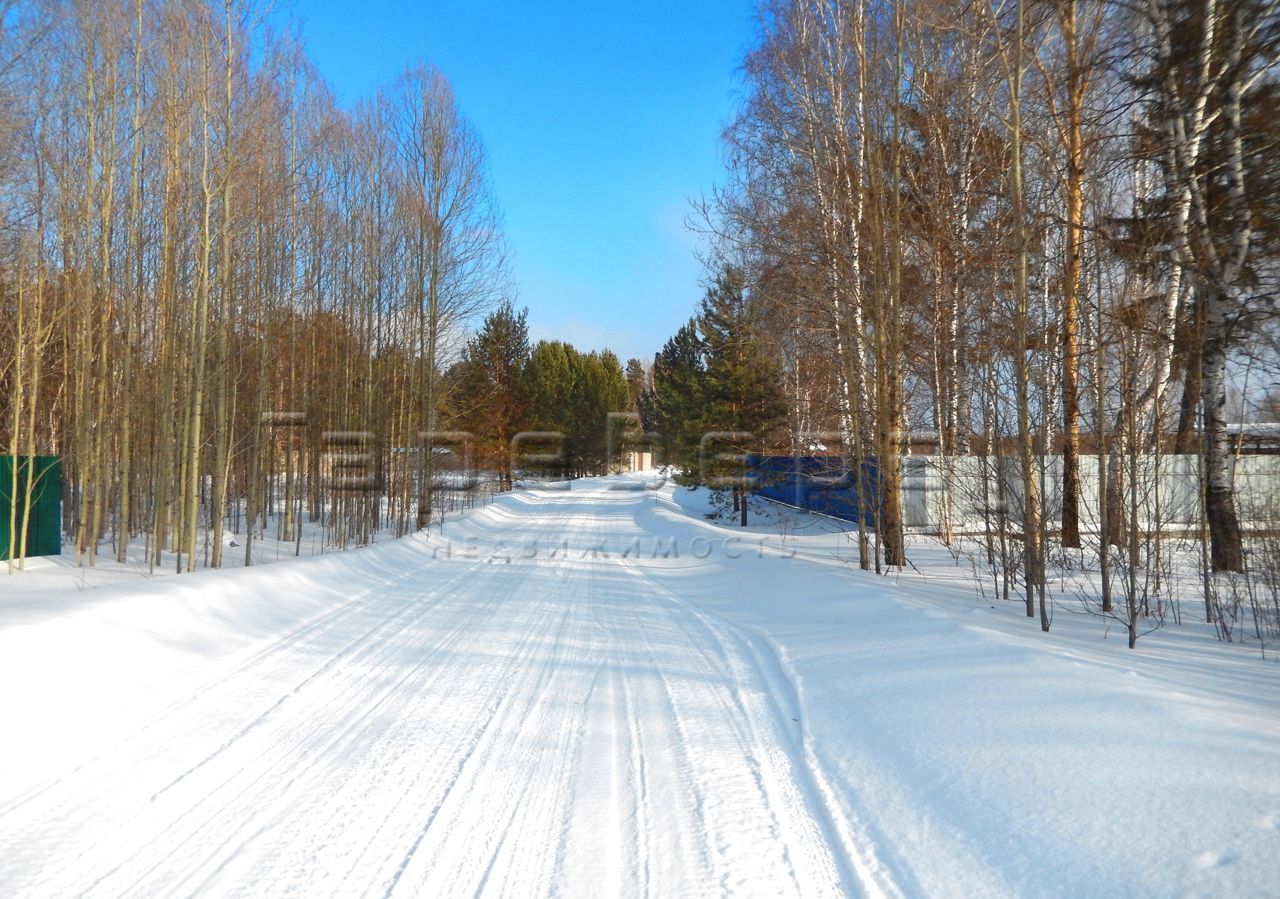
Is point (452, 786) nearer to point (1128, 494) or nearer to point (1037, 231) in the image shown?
point (1128, 494)

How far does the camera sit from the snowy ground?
2967 mm

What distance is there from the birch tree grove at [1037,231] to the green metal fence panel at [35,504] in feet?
42.2

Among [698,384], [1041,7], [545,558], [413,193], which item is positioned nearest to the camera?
[1041,7]

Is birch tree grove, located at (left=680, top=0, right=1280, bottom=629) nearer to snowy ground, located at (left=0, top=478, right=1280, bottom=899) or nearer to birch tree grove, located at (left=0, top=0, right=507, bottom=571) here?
snowy ground, located at (left=0, top=478, right=1280, bottom=899)

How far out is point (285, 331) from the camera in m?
17.0

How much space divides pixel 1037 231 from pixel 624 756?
6979 mm

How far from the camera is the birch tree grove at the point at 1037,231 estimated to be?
22.5 ft


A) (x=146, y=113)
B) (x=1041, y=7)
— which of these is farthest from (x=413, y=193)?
(x=1041, y=7)

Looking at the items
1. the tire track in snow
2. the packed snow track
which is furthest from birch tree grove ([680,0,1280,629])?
the packed snow track

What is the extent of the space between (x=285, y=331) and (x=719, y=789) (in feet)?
54.5

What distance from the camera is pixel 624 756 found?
422 cm

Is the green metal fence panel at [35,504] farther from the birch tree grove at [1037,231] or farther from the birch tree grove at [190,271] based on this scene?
the birch tree grove at [1037,231]

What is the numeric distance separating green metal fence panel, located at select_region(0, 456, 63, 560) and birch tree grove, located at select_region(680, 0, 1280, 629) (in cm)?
1286

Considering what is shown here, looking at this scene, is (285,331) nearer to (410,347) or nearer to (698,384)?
(410,347)
